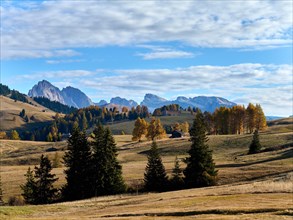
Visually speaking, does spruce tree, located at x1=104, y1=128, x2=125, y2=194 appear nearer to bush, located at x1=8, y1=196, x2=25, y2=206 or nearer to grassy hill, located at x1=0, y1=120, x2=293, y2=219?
grassy hill, located at x1=0, y1=120, x2=293, y2=219

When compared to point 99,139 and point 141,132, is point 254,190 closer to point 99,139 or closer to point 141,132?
point 99,139

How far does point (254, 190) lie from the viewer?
46.3 m

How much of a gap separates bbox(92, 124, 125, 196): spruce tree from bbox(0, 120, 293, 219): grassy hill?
5.22 m

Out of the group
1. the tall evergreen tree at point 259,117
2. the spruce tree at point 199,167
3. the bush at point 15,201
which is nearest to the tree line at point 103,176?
the spruce tree at point 199,167

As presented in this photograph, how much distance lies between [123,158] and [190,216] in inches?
3545

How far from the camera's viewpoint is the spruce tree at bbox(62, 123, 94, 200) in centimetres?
6600

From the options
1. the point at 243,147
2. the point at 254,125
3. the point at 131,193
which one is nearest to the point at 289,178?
the point at 131,193

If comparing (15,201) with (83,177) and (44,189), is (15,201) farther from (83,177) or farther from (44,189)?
(83,177)

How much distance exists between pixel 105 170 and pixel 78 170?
5.12m

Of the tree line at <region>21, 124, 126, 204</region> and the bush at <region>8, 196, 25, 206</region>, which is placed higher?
the tree line at <region>21, 124, 126, 204</region>

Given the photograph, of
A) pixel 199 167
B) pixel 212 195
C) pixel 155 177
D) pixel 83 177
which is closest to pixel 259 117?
pixel 199 167

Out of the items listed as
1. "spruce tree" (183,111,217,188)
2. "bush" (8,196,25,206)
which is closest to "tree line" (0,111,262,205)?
"spruce tree" (183,111,217,188)

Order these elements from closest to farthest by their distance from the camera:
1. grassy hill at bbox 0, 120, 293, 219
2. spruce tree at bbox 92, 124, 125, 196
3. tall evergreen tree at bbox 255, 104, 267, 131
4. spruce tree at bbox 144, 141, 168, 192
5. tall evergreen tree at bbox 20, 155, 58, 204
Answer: grassy hill at bbox 0, 120, 293, 219 → tall evergreen tree at bbox 20, 155, 58, 204 → spruce tree at bbox 92, 124, 125, 196 → spruce tree at bbox 144, 141, 168, 192 → tall evergreen tree at bbox 255, 104, 267, 131

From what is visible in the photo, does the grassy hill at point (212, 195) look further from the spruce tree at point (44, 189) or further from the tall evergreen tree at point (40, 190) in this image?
the spruce tree at point (44, 189)
